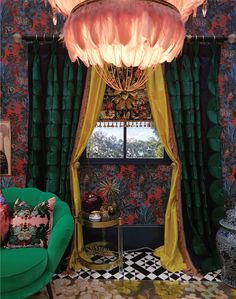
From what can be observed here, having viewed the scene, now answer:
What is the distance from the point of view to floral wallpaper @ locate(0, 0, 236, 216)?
11.1 feet

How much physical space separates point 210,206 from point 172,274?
2.97ft

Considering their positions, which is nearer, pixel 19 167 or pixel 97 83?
pixel 97 83

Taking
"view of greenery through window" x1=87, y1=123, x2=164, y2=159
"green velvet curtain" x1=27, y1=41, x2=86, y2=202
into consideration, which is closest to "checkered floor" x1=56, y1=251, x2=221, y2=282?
"green velvet curtain" x1=27, y1=41, x2=86, y2=202

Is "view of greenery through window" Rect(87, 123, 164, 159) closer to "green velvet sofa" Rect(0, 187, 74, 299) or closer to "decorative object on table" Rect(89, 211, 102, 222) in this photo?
"decorative object on table" Rect(89, 211, 102, 222)

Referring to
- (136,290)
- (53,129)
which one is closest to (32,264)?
(136,290)

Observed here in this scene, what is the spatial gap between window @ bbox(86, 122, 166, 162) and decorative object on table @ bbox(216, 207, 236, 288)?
1176mm

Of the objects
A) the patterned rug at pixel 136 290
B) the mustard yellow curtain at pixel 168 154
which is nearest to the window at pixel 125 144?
the mustard yellow curtain at pixel 168 154

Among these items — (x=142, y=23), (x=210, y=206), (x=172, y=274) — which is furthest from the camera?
(x=210, y=206)

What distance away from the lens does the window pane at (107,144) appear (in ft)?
11.9

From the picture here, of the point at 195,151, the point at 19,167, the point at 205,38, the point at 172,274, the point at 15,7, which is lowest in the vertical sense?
the point at 172,274

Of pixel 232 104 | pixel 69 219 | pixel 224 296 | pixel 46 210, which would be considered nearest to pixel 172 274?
pixel 224 296

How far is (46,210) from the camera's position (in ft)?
8.61

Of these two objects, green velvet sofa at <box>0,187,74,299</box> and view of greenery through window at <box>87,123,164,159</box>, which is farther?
view of greenery through window at <box>87,123,164,159</box>

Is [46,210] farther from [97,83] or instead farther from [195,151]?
[195,151]
